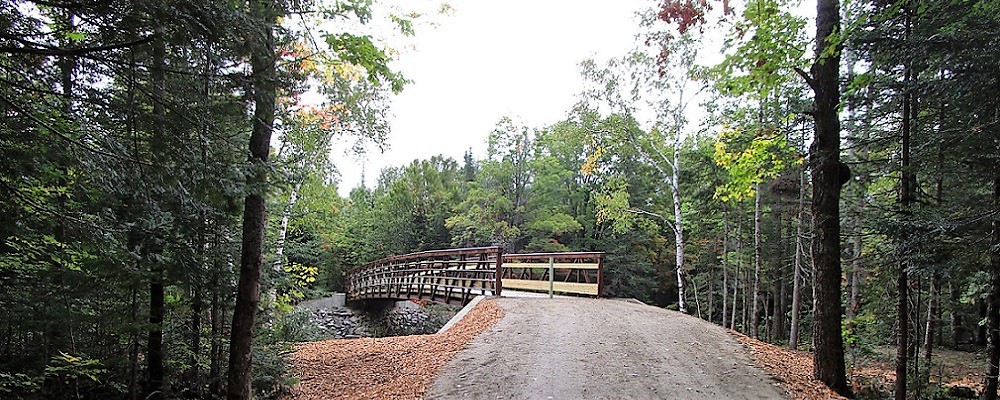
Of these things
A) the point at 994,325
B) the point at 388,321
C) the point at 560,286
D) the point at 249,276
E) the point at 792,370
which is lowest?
the point at 388,321

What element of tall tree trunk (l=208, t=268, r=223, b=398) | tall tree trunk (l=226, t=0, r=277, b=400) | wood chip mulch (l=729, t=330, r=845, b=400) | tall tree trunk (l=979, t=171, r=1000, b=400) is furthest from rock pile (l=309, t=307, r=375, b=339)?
tall tree trunk (l=979, t=171, r=1000, b=400)

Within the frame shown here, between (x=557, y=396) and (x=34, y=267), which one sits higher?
(x=34, y=267)

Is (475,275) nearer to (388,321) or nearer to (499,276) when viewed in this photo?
(499,276)

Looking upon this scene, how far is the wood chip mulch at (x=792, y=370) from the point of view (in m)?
5.01

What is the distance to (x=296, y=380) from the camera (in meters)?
5.58

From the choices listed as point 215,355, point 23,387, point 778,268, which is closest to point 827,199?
point 215,355

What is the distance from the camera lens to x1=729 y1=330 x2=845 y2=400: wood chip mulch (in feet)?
16.4

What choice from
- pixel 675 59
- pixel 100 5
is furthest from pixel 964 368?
pixel 100 5

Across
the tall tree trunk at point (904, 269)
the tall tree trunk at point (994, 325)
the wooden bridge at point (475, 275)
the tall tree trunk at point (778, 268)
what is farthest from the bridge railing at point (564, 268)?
the tall tree trunk at point (994, 325)

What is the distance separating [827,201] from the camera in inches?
215

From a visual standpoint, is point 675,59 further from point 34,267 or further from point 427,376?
point 34,267

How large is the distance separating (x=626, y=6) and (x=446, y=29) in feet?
20.2

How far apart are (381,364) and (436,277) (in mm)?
6099

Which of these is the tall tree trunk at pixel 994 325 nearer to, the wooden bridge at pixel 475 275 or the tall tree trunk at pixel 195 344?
the wooden bridge at pixel 475 275
